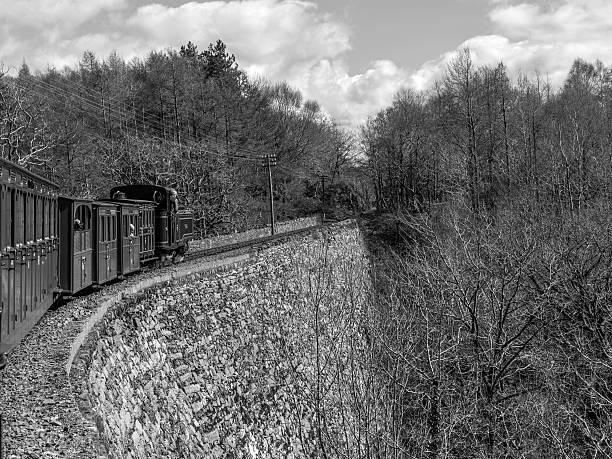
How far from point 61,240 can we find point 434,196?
1364 inches

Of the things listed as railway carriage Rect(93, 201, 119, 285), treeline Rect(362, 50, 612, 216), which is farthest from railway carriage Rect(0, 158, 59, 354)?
treeline Rect(362, 50, 612, 216)

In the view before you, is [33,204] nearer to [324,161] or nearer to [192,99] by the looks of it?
[192,99]

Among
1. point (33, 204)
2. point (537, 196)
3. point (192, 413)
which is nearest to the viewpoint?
point (33, 204)

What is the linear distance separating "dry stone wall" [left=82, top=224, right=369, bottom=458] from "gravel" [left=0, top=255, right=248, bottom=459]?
15.7 inches

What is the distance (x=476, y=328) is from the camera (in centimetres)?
1238

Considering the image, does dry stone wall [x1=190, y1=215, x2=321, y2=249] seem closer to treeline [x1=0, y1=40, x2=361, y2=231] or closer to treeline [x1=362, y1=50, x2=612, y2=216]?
treeline [x1=0, y1=40, x2=361, y2=231]

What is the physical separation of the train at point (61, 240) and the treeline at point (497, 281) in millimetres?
5548

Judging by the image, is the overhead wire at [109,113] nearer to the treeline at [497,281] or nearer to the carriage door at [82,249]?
the treeline at [497,281]

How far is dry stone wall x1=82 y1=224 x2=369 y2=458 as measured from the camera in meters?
8.83

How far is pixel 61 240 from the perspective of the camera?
1044 cm

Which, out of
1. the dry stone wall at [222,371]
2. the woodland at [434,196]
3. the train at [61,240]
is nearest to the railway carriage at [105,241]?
the train at [61,240]

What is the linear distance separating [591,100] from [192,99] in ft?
96.5

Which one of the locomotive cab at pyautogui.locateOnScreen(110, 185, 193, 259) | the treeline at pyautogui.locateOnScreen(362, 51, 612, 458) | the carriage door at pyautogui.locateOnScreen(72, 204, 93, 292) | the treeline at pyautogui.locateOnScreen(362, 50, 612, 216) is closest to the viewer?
the carriage door at pyautogui.locateOnScreen(72, 204, 93, 292)

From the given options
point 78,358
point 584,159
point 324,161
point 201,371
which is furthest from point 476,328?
point 324,161
